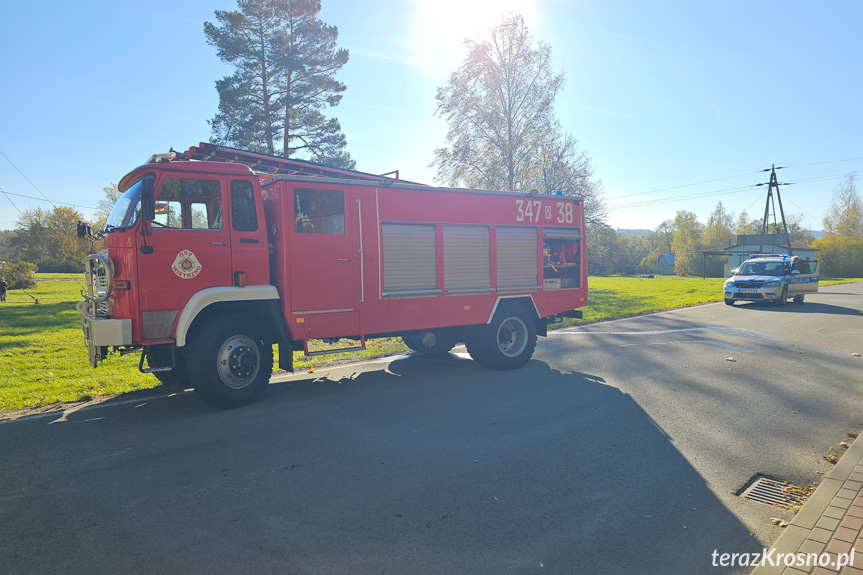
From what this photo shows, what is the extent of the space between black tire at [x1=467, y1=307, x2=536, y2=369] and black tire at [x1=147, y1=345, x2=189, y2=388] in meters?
4.37

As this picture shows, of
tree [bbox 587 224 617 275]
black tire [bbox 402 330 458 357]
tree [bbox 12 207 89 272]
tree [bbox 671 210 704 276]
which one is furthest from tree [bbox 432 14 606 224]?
tree [bbox 671 210 704 276]

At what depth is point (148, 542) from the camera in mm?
3389

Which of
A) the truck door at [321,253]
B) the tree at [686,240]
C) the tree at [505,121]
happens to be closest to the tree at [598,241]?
the tree at [505,121]

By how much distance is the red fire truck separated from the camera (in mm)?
6023

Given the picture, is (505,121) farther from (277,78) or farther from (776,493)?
(776,493)

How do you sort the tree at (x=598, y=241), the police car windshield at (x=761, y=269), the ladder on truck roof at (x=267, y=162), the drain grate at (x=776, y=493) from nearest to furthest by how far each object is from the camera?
the drain grate at (x=776, y=493) → the ladder on truck roof at (x=267, y=162) → the police car windshield at (x=761, y=269) → the tree at (x=598, y=241)

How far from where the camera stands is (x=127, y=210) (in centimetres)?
612

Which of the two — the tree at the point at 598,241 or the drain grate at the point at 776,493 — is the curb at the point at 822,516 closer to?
the drain grate at the point at 776,493

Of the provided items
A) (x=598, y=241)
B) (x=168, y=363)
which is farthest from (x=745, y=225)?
(x=168, y=363)

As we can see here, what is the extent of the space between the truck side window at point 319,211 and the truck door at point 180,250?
909mm

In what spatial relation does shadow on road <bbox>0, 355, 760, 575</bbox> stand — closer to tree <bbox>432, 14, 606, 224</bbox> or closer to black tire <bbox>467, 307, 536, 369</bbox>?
black tire <bbox>467, 307, 536, 369</bbox>

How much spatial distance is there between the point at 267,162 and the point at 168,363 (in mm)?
3063

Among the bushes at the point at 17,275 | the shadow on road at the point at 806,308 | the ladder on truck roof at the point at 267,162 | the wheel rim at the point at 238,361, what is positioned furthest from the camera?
the bushes at the point at 17,275

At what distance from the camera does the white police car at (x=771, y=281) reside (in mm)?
19203
